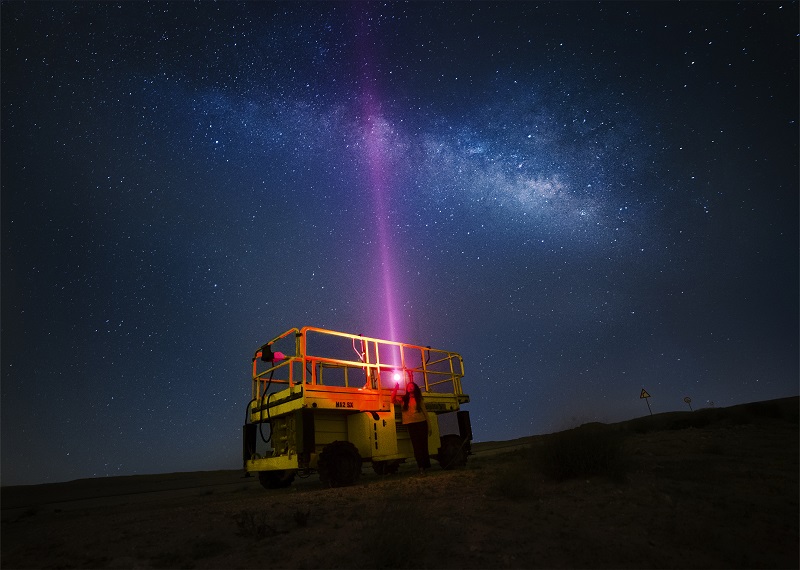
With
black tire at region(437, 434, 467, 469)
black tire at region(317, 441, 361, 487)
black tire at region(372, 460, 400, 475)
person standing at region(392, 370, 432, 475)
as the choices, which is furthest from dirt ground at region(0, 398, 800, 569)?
black tire at region(437, 434, 467, 469)

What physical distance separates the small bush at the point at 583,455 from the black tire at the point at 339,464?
4.36 m

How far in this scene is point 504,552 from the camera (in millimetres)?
3990

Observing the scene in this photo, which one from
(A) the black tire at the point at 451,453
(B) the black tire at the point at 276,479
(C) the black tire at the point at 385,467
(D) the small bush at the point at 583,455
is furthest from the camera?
(A) the black tire at the point at 451,453

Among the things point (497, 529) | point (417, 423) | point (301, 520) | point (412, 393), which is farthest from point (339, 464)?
point (497, 529)

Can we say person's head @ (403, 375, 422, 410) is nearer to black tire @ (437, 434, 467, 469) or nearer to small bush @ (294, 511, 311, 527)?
black tire @ (437, 434, 467, 469)

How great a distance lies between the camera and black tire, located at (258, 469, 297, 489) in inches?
444

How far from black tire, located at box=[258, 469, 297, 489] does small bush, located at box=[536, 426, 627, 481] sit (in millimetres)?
6838

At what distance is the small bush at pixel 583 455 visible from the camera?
6.90 meters

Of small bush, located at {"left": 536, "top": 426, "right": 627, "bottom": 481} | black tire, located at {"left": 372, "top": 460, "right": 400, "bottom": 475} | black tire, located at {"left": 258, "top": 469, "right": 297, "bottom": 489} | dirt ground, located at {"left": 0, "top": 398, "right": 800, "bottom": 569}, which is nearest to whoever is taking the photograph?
dirt ground, located at {"left": 0, "top": 398, "right": 800, "bottom": 569}

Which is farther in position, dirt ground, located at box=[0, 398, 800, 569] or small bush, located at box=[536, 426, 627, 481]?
small bush, located at box=[536, 426, 627, 481]

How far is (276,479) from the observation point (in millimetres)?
11398

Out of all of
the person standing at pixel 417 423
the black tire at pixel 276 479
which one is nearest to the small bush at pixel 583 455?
the person standing at pixel 417 423

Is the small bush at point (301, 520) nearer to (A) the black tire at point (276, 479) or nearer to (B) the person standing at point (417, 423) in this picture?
(B) the person standing at point (417, 423)

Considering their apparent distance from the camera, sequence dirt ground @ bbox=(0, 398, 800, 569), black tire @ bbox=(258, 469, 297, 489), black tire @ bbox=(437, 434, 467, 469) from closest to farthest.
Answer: dirt ground @ bbox=(0, 398, 800, 569), black tire @ bbox=(258, 469, 297, 489), black tire @ bbox=(437, 434, 467, 469)
